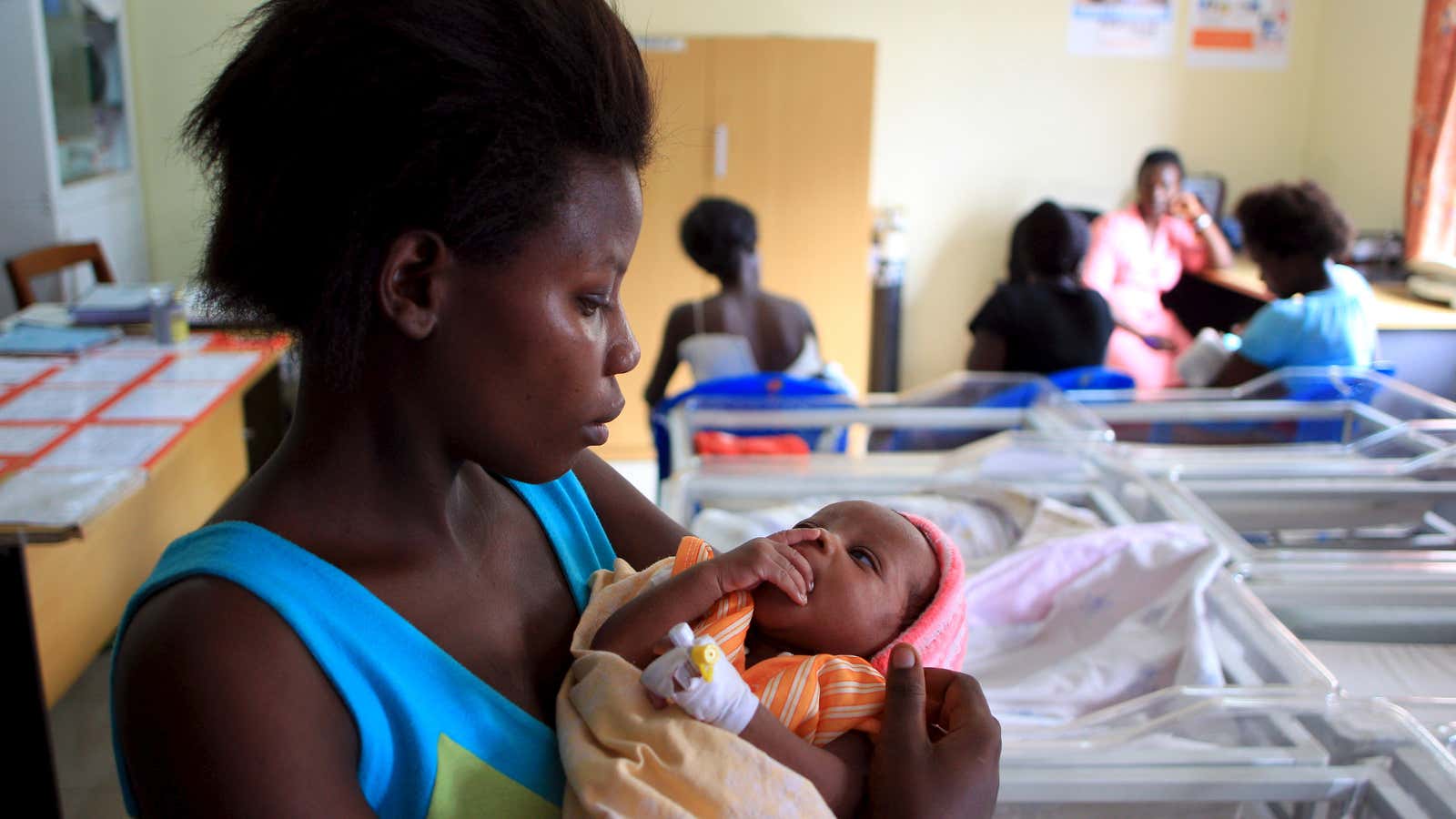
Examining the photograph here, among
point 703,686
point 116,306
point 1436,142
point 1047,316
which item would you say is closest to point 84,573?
point 116,306

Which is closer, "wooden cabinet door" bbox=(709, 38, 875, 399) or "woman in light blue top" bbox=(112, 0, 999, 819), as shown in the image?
"woman in light blue top" bbox=(112, 0, 999, 819)

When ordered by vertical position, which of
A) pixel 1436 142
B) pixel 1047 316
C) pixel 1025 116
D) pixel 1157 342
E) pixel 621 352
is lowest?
pixel 1157 342

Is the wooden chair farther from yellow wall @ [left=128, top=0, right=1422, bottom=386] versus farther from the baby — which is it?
the baby

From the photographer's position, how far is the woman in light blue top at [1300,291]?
124 inches

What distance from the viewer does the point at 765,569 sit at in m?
0.93

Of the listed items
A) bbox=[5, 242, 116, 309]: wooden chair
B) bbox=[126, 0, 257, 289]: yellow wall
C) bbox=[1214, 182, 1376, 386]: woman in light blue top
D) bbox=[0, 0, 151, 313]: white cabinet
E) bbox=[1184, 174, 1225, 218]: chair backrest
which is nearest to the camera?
bbox=[1214, 182, 1376, 386]: woman in light blue top

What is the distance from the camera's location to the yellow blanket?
0.75m

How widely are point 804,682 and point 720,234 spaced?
101 inches

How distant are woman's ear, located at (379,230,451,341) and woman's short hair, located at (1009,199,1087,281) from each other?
9.57 ft

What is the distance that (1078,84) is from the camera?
18.8ft

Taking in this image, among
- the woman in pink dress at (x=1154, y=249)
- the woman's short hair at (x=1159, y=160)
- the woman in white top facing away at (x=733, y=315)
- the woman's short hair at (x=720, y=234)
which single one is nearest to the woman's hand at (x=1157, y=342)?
the woman in pink dress at (x=1154, y=249)

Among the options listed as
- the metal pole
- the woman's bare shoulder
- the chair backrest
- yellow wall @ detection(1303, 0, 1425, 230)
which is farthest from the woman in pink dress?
the woman's bare shoulder

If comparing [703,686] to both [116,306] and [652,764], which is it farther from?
[116,306]

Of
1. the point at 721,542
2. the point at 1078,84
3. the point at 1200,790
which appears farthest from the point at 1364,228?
the point at 1200,790
